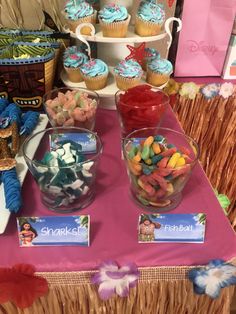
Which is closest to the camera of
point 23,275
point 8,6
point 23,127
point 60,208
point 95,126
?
point 23,275

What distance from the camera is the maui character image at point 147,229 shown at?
2.03ft

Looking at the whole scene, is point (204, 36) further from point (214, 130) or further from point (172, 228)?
point (172, 228)

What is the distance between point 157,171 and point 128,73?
431 millimetres

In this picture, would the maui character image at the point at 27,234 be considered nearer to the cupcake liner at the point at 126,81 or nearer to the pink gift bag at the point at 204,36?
the cupcake liner at the point at 126,81

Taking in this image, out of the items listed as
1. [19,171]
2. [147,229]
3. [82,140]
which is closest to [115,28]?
[82,140]

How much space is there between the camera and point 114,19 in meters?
0.92

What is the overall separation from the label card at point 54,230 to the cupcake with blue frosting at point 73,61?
0.57 m

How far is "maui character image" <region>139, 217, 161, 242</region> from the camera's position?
0.62 m

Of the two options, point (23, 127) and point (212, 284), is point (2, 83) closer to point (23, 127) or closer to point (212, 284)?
point (23, 127)

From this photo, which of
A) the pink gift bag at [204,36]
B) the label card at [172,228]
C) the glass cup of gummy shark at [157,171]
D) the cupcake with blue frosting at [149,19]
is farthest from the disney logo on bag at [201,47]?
the label card at [172,228]

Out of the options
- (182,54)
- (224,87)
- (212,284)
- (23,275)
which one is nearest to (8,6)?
(182,54)

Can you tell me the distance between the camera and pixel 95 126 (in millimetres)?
1018

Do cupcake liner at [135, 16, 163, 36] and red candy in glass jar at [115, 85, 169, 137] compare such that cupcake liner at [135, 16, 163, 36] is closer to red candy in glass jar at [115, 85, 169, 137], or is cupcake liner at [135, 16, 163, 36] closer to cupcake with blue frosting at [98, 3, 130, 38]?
cupcake with blue frosting at [98, 3, 130, 38]

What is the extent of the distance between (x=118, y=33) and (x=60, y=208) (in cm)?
55
